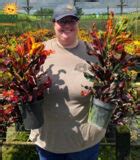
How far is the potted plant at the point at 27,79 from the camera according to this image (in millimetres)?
2855

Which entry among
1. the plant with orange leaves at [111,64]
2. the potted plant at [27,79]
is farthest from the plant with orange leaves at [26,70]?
the plant with orange leaves at [111,64]

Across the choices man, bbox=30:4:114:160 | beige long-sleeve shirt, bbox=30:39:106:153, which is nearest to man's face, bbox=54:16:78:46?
man, bbox=30:4:114:160

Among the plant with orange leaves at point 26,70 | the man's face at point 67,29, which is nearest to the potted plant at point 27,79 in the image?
the plant with orange leaves at point 26,70

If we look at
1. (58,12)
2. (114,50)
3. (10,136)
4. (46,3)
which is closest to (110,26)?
(114,50)

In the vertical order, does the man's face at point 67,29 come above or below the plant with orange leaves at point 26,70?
above

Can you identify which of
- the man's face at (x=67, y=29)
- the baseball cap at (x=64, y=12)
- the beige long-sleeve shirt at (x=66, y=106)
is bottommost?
the beige long-sleeve shirt at (x=66, y=106)

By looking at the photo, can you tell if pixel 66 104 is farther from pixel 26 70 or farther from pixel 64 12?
pixel 64 12

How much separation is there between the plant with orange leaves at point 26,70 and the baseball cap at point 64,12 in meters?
0.21

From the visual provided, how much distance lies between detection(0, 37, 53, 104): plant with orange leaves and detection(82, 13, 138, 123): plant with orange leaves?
0.97 feet

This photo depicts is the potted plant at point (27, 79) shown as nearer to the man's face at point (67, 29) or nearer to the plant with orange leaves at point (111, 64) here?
the man's face at point (67, 29)

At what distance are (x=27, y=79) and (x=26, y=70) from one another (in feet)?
0.22

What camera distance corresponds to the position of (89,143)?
9.75 ft

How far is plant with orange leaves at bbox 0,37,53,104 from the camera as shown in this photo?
2.86m

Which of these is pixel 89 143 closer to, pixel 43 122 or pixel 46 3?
pixel 43 122
